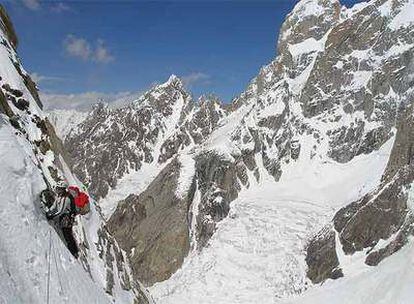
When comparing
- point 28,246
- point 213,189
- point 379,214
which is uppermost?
point 213,189

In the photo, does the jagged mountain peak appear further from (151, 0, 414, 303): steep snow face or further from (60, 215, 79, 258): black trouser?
(60, 215, 79, 258): black trouser

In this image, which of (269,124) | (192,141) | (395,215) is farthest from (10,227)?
(192,141)

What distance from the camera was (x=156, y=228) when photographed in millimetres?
114438

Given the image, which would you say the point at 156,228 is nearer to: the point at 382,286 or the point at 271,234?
the point at 271,234

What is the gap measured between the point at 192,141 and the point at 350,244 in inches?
3609

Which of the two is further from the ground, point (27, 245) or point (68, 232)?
point (68, 232)

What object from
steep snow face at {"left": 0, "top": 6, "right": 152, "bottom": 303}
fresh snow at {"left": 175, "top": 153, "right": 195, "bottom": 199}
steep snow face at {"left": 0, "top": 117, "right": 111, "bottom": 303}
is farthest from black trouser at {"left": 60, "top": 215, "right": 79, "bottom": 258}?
fresh snow at {"left": 175, "top": 153, "right": 195, "bottom": 199}

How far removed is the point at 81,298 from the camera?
1867 centimetres

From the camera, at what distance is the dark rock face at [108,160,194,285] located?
99.9m

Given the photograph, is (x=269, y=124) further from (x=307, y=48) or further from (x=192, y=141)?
(x=192, y=141)

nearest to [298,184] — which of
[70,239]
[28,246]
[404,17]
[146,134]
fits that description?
[404,17]

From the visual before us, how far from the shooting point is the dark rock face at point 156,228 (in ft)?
328

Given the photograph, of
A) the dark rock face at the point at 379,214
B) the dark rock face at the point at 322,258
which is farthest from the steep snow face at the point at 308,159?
the dark rock face at the point at 322,258

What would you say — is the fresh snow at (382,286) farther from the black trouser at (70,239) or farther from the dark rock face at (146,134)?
the dark rock face at (146,134)
